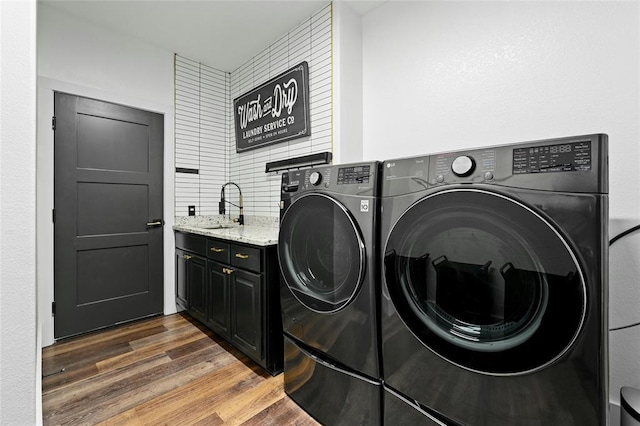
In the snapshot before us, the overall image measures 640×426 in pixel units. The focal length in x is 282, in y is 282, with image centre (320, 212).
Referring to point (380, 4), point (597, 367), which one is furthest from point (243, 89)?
point (597, 367)

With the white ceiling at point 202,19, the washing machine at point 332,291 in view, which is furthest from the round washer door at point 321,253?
the white ceiling at point 202,19

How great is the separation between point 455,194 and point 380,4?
2010 mm

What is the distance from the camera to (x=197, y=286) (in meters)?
2.55

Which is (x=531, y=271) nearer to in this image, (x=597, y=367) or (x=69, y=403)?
(x=597, y=367)

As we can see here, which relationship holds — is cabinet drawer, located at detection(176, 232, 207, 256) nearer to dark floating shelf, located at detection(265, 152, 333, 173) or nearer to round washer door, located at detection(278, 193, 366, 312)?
dark floating shelf, located at detection(265, 152, 333, 173)

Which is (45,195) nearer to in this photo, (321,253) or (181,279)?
(181,279)

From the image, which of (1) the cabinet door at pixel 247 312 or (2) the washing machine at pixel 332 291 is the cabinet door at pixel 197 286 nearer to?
(1) the cabinet door at pixel 247 312

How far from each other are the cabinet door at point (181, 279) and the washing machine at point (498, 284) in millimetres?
2223

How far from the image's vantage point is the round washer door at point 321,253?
4.23ft

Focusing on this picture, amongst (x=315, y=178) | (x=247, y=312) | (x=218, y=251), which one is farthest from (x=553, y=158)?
(x=218, y=251)

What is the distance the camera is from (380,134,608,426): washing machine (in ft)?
2.54

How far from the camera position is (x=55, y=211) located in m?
2.33

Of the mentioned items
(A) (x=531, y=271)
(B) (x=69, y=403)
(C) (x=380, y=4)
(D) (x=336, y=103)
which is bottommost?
(B) (x=69, y=403)

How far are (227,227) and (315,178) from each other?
6.21 feet
